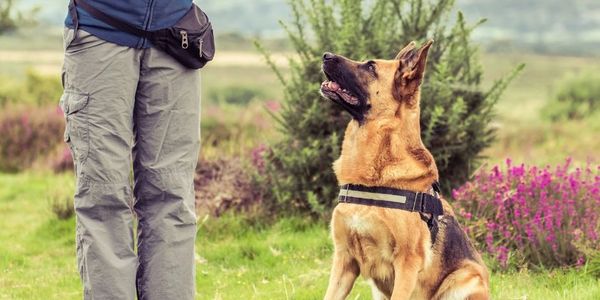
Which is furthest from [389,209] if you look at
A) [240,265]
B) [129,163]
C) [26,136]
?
[26,136]

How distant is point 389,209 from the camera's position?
13.1ft

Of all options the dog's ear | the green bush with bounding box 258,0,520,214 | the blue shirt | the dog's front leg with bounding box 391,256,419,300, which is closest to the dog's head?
the dog's ear

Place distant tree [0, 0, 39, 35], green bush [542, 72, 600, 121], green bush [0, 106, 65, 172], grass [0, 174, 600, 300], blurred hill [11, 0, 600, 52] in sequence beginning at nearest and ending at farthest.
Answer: grass [0, 174, 600, 300] < green bush [0, 106, 65, 172] < distant tree [0, 0, 39, 35] < green bush [542, 72, 600, 121] < blurred hill [11, 0, 600, 52]

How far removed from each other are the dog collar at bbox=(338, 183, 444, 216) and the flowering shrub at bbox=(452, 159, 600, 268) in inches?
72.4

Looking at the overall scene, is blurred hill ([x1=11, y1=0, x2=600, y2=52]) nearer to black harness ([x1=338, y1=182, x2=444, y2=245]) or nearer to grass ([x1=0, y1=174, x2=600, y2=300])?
grass ([x1=0, y1=174, x2=600, y2=300])

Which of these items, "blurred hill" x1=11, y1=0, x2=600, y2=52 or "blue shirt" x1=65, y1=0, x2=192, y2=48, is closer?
"blue shirt" x1=65, y1=0, x2=192, y2=48

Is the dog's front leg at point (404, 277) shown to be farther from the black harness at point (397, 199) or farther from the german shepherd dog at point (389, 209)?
the black harness at point (397, 199)

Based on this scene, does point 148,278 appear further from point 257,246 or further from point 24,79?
point 24,79

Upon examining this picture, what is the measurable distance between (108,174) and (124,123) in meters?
0.26

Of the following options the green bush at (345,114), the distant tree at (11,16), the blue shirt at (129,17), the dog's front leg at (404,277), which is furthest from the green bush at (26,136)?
the dog's front leg at (404,277)

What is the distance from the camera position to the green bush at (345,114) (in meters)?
7.18

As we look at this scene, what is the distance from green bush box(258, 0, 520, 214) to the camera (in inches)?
283

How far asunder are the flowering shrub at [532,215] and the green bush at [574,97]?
18382mm

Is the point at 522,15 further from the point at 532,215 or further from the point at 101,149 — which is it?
the point at 101,149
